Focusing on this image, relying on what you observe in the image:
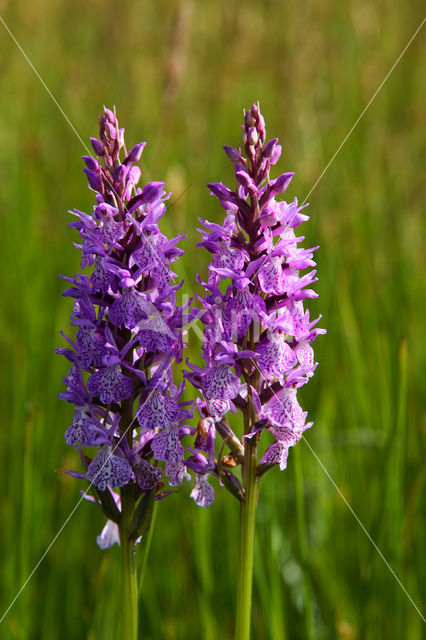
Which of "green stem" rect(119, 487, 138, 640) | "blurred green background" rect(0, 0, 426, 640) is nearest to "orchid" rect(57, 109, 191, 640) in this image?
"green stem" rect(119, 487, 138, 640)

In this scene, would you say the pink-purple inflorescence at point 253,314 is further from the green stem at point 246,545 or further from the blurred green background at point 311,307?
the blurred green background at point 311,307

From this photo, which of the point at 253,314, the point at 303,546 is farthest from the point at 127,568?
the point at 303,546

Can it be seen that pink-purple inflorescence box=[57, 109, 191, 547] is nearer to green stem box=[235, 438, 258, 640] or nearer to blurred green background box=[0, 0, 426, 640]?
green stem box=[235, 438, 258, 640]

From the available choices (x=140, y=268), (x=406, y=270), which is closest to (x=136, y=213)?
(x=140, y=268)

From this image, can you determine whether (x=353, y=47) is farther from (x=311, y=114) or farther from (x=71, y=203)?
(x=71, y=203)

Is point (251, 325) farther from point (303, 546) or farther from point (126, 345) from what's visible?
point (303, 546)
